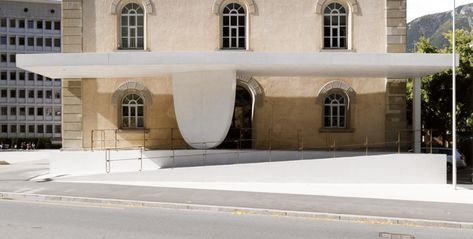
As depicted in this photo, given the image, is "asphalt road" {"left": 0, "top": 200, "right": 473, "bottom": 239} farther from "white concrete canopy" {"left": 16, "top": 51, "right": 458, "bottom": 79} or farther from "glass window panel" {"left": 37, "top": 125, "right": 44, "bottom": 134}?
"glass window panel" {"left": 37, "top": 125, "right": 44, "bottom": 134}

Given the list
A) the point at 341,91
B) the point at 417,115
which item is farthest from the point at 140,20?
the point at 417,115

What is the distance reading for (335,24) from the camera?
73.3 feet

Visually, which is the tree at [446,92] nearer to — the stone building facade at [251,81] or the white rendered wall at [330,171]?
the stone building facade at [251,81]

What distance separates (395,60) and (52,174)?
13410 mm

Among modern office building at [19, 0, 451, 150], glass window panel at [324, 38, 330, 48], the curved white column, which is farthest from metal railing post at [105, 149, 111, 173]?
glass window panel at [324, 38, 330, 48]

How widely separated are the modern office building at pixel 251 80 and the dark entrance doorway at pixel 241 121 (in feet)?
0.14

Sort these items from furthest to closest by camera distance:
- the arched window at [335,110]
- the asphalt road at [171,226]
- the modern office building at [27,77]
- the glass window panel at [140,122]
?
the modern office building at [27,77] < the glass window panel at [140,122] < the arched window at [335,110] < the asphalt road at [171,226]

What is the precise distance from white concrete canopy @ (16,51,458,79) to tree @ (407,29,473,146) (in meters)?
10.3

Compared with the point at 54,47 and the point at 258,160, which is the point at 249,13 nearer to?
the point at 258,160

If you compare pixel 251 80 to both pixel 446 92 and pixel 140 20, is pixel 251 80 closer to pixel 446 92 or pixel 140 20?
pixel 140 20

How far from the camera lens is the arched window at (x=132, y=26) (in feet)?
74.4

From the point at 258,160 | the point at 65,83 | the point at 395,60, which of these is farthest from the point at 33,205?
the point at 395,60

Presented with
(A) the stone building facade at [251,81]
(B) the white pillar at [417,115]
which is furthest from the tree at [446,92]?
(B) the white pillar at [417,115]

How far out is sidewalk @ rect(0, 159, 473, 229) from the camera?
A: 39.2 ft
